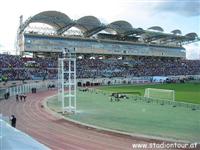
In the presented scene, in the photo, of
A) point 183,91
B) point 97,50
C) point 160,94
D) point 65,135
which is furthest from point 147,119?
point 97,50

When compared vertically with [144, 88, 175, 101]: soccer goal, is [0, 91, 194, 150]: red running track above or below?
below

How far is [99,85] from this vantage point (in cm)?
7031

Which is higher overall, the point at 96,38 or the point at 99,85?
the point at 96,38

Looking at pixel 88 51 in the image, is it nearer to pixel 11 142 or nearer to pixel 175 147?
pixel 175 147

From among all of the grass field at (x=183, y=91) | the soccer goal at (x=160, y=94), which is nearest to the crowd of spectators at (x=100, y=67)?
the grass field at (x=183, y=91)

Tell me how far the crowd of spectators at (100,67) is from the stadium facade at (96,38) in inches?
124

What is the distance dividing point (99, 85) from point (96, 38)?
2220 centimetres

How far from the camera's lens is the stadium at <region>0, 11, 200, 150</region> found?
68.1 feet

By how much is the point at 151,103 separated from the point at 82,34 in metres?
56.9

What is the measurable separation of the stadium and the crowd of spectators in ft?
0.68

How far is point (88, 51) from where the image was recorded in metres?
87.8

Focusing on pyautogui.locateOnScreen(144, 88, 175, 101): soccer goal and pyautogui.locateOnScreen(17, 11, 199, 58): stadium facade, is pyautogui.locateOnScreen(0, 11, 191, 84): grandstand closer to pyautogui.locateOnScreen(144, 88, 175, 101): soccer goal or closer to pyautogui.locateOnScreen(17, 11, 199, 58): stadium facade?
pyautogui.locateOnScreen(17, 11, 199, 58): stadium facade

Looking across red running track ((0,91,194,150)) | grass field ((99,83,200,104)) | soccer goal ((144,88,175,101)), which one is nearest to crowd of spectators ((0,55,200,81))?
grass field ((99,83,200,104))

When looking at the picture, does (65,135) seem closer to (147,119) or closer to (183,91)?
(147,119)
